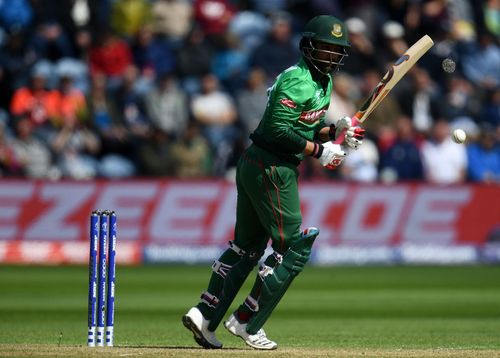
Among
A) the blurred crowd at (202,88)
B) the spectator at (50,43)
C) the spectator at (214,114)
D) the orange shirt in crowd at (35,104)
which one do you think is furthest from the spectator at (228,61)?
the orange shirt in crowd at (35,104)

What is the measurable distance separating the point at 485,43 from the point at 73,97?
7.13 metres

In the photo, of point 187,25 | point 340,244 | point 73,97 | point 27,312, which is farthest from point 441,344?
point 187,25

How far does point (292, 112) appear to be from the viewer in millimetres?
7484

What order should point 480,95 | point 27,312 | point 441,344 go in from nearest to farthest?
1. point 441,344
2. point 27,312
3. point 480,95

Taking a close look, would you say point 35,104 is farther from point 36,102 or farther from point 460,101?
point 460,101

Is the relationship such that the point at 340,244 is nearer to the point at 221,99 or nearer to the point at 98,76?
the point at 221,99

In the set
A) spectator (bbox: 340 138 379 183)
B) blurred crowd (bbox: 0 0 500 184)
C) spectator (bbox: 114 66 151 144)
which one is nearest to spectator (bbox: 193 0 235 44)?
blurred crowd (bbox: 0 0 500 184)

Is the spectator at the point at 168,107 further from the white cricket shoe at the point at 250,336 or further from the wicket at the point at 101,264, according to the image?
the wicket at the point at 101,264

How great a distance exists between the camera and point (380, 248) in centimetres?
1783

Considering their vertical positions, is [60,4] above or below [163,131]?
above

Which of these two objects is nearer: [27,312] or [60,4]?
[27,312]

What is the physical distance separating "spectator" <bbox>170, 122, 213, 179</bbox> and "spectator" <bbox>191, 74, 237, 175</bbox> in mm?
332

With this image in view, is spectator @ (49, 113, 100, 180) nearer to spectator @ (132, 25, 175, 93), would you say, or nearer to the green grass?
the green grass

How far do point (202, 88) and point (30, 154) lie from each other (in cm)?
295
